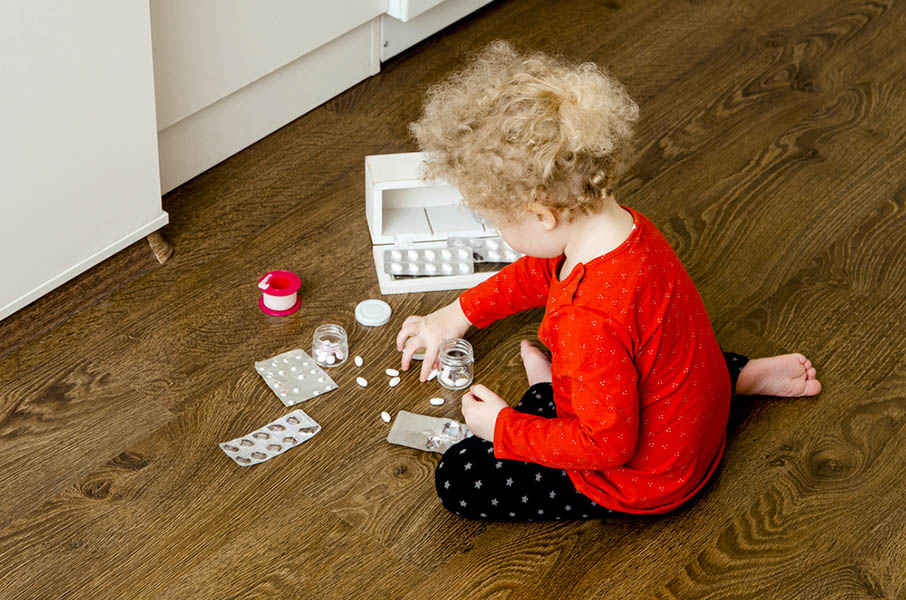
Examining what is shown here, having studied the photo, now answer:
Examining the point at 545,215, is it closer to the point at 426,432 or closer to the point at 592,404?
the point at 592,404

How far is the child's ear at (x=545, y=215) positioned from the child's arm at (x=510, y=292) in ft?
0.76

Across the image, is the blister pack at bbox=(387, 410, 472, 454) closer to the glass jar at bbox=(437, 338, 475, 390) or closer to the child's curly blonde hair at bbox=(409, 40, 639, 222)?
the glass jar at bbox=(437, 338, 475, 390)

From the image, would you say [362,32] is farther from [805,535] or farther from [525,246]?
[805,535]

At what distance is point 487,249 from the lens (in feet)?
5.58

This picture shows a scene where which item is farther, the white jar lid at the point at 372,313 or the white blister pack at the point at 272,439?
the white jar lid at the point at 372,313

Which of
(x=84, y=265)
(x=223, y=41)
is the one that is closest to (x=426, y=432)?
(x=84, y=265)

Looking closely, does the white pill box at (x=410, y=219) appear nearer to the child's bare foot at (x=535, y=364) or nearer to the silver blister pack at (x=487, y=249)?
the silver blister pack at (x=487, y=249)

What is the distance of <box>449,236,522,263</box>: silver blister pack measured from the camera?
1.69 m

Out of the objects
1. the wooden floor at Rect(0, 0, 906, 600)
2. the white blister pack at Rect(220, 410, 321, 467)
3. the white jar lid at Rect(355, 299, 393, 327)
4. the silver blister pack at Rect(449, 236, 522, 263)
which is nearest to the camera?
the wooden floor at Rect(0, 0, 906, 600)

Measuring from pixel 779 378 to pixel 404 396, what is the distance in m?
0.53

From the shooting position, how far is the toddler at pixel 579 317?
1.09 m

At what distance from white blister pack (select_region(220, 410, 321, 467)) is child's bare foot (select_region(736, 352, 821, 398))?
60 centimetres

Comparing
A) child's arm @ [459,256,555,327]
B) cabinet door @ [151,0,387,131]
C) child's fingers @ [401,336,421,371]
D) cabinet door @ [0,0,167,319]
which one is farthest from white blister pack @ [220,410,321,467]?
cabinet door @ [151,0,387,131]

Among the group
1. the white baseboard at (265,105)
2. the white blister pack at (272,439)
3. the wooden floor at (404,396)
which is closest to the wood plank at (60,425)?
the wooden floor at (404,396)
